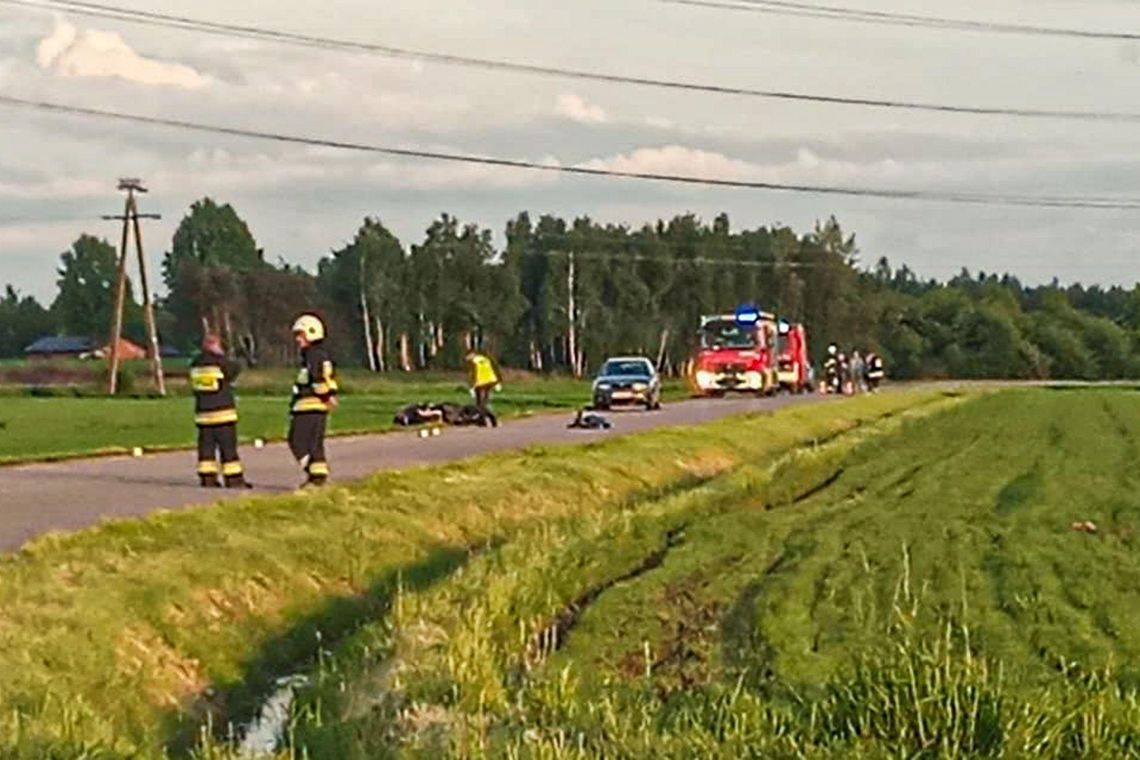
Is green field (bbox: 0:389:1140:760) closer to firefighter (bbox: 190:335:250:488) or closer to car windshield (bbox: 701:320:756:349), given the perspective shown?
firefighter (bbox: 190:335:250:488)

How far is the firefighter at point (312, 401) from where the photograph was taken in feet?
78.2

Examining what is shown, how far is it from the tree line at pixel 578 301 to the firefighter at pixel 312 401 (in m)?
103

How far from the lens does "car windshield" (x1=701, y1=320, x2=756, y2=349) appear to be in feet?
246

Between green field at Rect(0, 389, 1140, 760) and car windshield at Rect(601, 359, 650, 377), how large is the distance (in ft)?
120

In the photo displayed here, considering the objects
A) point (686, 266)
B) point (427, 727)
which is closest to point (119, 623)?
point (427, 727)

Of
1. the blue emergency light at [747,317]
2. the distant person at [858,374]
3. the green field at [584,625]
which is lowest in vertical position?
the distant person at [858,374]

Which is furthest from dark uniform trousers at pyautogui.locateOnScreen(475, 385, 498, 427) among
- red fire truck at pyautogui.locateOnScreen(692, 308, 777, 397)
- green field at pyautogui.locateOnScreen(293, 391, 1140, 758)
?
red fire truck at pyautogui.locateOnScreen(692, 308, 777, 397)

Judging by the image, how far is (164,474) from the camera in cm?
2820

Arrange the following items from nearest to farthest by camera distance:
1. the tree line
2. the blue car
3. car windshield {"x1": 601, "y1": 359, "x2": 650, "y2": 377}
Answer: the blue car < car windshield {"x1": 601, "y1": 359, "x2": 650, "y2": 377} < the tree line

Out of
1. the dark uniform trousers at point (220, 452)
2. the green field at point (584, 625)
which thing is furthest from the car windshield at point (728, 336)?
the dark uniform trousers at point (220, 452)

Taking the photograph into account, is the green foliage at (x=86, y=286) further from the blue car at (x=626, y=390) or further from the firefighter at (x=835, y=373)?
the blue car at (x=626, y=390)

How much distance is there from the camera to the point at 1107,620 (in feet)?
47.0

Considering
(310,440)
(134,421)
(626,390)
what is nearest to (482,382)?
(134,421)

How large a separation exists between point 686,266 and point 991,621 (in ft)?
418
